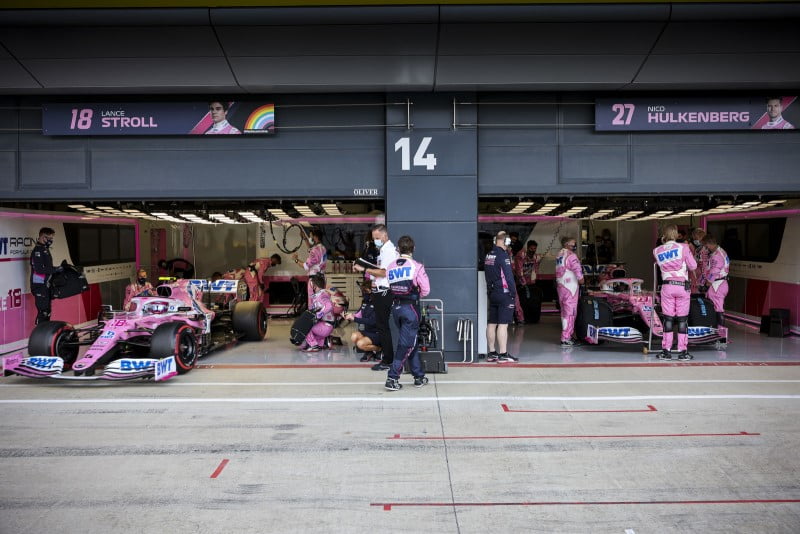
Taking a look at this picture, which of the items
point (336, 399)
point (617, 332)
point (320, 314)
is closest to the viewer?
point (336, 399)

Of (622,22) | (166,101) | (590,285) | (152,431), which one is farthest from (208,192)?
(590,285)

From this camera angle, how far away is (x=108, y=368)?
8.29 metres

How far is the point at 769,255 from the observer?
13.3 metres

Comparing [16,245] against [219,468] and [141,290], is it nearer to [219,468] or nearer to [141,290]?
[141,290]

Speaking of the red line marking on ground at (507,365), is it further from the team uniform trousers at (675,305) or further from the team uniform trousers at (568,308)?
the team uniform trousers at (568,308)

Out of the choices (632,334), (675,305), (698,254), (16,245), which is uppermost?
(16,245)

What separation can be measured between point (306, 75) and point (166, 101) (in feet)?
7.52

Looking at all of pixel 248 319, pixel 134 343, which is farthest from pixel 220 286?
pixel 134 343

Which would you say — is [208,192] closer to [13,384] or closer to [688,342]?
[13,384]

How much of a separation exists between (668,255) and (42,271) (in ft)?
31.0

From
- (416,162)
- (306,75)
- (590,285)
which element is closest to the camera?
(306,75)

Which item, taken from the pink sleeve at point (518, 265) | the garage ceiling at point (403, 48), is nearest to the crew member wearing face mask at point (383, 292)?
the garage ceiling at point (403, 48)

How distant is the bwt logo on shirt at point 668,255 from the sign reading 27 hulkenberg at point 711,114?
5.75 feet

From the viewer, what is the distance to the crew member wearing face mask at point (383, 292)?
8945mm
